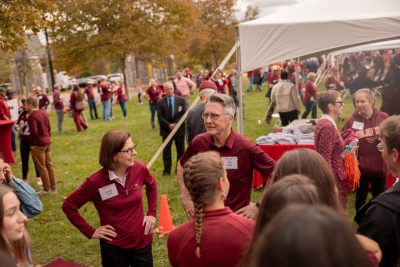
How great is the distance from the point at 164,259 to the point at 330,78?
38.1 ft

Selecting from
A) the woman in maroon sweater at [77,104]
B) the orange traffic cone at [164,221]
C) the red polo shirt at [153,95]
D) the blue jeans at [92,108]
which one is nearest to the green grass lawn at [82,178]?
the orange traffic cone at [164,221]

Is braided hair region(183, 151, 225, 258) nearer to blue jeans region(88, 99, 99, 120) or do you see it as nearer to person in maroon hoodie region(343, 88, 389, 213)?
person in maroon hoodie region(343, 88, 389, 213)

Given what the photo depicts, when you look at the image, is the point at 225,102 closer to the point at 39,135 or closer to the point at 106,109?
the point at 39,135

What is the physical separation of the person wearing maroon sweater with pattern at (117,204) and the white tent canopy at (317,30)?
9.82ft

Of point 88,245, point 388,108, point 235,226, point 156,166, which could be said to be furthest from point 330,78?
point 235,226

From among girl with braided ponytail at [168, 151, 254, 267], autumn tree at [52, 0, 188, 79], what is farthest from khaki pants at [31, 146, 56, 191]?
autumn tree at [52, 0, 188, 79]

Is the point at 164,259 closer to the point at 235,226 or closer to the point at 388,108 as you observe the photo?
the point at 235,226

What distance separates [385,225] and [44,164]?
6.88 m

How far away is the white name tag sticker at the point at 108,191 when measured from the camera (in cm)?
337

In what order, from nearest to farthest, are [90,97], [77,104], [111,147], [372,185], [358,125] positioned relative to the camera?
[111,147] < [358,125] < [372,185] < [77,104] < [90,97]

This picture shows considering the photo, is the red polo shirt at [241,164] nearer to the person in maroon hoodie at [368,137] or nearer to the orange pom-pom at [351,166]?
the orange pom-pom at [351,166]

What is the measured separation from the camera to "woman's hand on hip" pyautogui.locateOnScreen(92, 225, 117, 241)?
Answer: 339 cm

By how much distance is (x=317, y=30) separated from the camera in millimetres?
5609

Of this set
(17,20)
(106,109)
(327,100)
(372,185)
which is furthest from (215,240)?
(106,109)
